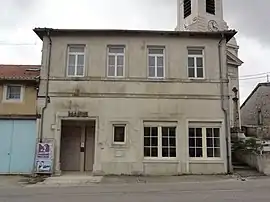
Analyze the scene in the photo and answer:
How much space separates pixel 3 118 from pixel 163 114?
839cm

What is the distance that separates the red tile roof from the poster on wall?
453 centimetres

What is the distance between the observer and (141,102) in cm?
1889

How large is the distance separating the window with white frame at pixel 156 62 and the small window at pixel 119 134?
3.17 meters

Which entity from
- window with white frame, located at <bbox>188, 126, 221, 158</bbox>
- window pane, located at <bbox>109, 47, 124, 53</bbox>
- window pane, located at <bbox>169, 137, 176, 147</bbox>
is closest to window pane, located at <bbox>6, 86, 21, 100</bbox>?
window pane, located at <bbox>109, 47, 124, 53</bbox>

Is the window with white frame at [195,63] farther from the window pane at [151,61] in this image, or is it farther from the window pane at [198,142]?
the window pane at [198,142]

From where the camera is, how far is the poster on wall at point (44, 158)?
18.0 metres

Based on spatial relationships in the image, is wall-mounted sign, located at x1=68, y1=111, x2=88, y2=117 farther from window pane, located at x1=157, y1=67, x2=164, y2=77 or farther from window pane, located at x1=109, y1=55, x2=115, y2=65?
window pane, located at x1=157, y1=67, x2=164, y2=77

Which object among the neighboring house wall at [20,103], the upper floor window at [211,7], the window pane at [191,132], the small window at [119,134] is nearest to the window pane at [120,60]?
the small window at [119,134]

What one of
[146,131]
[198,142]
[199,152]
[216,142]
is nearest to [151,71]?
[146,131]

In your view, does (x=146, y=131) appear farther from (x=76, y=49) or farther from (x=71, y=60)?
(x=76, y=49)

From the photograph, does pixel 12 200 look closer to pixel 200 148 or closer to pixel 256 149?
pixel 200 148

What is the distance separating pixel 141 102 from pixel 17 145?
6.83 metres

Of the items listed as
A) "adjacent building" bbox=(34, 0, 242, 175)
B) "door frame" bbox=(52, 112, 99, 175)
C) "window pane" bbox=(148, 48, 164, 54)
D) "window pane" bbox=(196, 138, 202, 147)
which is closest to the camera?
"door frame" bbox=(52, 112, 99, 175)

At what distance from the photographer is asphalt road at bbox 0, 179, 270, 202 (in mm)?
10883
